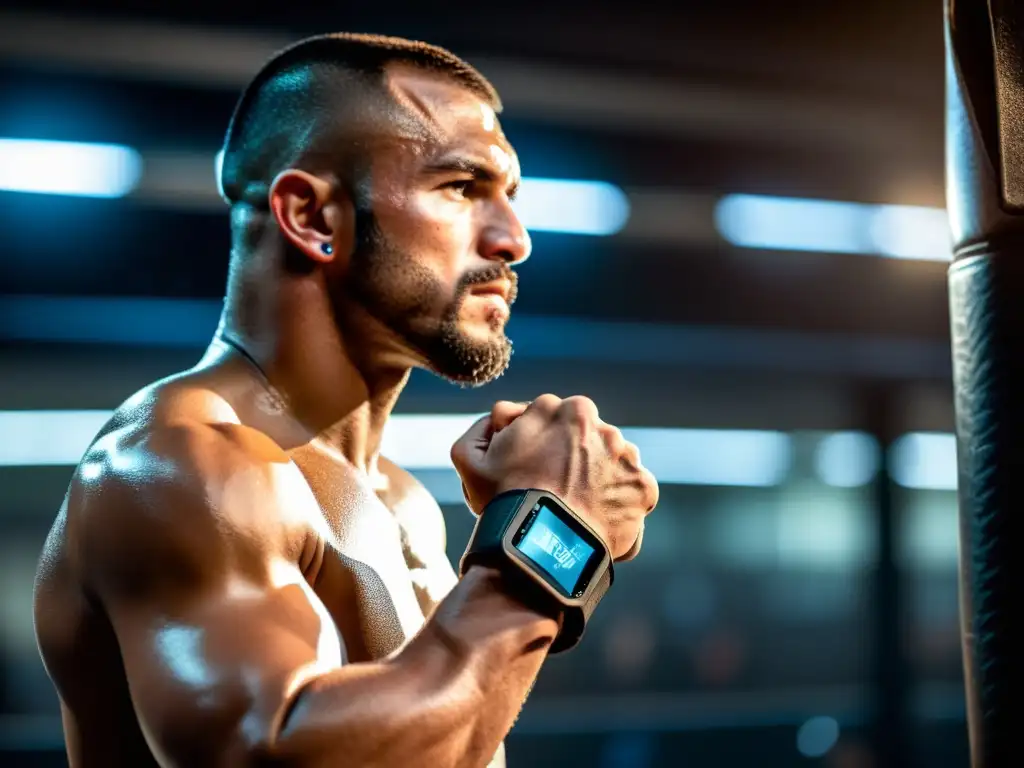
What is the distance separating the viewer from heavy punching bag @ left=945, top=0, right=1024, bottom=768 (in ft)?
2.30

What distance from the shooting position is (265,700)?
2.28ft

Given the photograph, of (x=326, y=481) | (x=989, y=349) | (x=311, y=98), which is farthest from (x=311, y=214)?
(x=989, y=349)

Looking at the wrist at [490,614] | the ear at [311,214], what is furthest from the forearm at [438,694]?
the ear at [311,214]

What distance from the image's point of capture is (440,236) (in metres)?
1.00

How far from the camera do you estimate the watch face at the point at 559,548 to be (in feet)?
2.63

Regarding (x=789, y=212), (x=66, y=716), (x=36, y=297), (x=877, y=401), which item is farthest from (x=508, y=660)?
(x=877, y=401)

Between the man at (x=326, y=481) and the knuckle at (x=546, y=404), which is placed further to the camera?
the knuckle at (x=546, y=404)

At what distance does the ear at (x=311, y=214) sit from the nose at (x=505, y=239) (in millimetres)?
143

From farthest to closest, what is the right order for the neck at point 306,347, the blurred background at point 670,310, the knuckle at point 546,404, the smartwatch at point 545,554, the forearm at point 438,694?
the blurred background at point 670,310
the neck at point 306,347
the knuckle at point 546,404
the smartwatch at point 545,554
the forearm at point 438,694

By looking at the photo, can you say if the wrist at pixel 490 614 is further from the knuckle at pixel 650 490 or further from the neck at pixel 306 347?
the neck at pixel 306 347

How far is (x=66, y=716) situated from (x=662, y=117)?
267 cm

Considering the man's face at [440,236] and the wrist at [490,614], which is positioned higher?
the man's face at [440,236]

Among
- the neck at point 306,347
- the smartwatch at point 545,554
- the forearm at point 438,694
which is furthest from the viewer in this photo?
the neck at point 306,347

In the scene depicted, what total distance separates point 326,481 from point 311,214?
28cm
